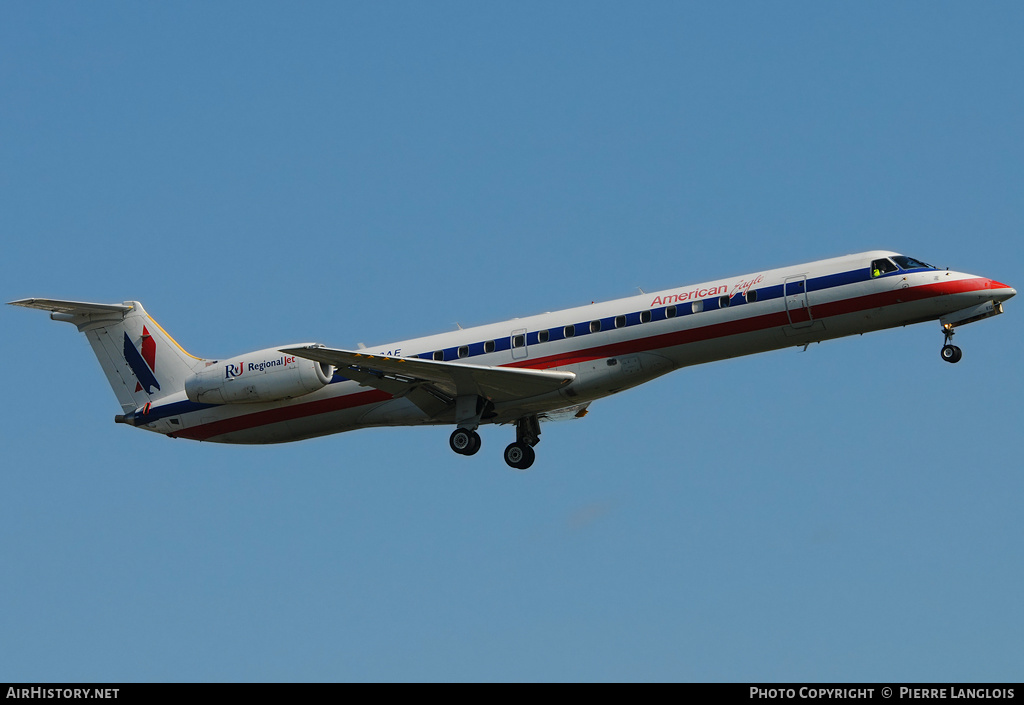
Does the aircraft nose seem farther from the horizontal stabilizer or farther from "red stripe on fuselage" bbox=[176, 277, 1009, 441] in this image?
the horizontal stabilizer

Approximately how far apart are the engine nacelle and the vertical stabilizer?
1.97 m

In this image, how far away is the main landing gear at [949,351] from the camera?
27.5 m

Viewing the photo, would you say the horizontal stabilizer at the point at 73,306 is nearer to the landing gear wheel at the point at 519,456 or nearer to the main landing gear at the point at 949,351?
the landing gear wheel at the point at 519,456

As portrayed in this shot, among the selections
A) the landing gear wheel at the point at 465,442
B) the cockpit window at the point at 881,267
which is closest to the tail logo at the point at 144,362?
the landing gear wheel at the point at 465,442

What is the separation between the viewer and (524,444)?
31.7 m

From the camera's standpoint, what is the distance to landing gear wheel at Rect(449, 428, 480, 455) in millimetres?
30203

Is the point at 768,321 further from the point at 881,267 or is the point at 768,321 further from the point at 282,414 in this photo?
the point at 282,414

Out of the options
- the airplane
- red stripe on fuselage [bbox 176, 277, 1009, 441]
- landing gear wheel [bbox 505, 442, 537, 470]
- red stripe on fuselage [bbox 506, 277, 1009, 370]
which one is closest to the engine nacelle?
the airplane

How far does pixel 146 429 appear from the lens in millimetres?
33594

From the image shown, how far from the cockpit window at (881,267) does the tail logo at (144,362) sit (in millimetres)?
18556
